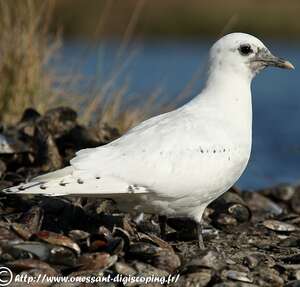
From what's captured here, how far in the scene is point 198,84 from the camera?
13.9 metres

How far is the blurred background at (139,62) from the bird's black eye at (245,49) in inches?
93.6

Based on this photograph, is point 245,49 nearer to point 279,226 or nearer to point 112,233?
point 279,226

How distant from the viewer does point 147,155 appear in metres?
5.90

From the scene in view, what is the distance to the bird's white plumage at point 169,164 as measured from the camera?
5727mm

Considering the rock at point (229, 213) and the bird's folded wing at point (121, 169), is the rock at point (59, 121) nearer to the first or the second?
the rock at point (229, 213)

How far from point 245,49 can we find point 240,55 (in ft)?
0.19

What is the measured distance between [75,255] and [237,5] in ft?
75.8

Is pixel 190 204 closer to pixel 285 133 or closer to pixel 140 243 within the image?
pixel 140 243

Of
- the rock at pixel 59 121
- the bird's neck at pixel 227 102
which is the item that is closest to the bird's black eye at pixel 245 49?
the bird's neck at pixel 227 102

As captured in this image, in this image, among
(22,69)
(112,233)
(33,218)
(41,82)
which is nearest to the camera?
(112,233)

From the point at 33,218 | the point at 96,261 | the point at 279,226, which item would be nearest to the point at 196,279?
the point at 96,261

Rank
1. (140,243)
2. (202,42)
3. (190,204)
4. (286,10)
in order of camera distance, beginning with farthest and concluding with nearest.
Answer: (286,10) → (202,42) → (190,204) → (140,243)

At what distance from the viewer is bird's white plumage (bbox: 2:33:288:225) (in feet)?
18.8

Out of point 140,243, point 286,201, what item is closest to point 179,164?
point 140,243
